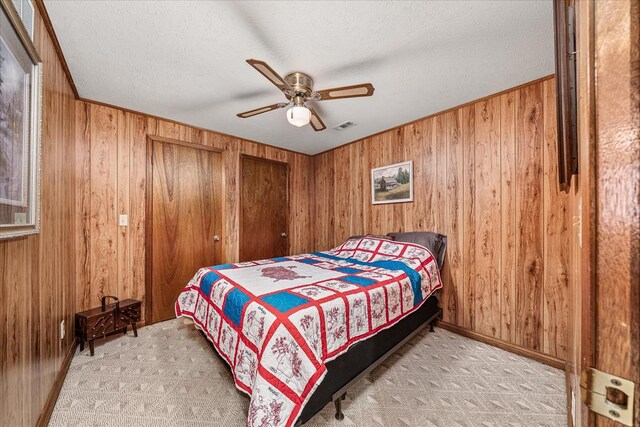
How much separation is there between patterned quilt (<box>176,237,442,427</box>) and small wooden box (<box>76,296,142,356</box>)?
0.64 meters

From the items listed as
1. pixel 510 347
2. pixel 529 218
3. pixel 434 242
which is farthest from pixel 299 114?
pixel 510 347

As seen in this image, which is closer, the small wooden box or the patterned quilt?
the patterned quilt

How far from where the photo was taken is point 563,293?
2098 mm

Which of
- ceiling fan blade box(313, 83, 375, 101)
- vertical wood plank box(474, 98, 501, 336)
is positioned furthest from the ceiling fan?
vertical wood plank box(474, 98, 501, 336)

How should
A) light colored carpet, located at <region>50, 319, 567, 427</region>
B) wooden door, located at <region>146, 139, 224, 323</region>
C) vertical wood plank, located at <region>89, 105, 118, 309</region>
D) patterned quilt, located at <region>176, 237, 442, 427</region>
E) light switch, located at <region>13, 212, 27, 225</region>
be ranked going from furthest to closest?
wooden door, located at <region>146, 139, 224, 323</region> < vertical wood plank, located at <region>89, 105, 118, 309</region> < light colored carpet, located at <region>50, 319, 567, 427</region> < patterned quilt, located at <region>176, 237, 442, 427</region> < light switch, located at <region>13, 212, 27, 225</region>

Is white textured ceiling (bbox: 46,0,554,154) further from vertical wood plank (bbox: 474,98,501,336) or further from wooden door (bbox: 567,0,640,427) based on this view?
wooden door (bbox: 567,0,640,427)

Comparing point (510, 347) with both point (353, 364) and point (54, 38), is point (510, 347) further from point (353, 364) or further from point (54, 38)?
point (54, 38)

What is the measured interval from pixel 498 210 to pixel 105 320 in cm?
383

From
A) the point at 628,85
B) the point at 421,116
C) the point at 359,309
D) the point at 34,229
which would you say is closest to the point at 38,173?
the point at 34,229

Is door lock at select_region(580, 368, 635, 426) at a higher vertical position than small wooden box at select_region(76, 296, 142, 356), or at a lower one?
higher

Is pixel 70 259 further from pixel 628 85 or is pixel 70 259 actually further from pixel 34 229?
pixel 628 85

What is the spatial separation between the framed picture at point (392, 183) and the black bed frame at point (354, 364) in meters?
1.47

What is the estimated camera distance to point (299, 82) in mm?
2053

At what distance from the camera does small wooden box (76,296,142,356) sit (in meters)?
2.23
